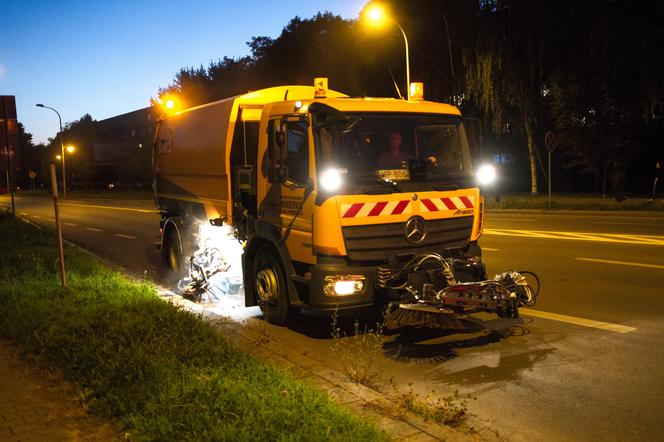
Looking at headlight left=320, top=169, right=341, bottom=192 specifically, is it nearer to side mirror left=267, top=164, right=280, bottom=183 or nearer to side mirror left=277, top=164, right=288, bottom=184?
side mirror left=277, top=164, right=288, bottom=184

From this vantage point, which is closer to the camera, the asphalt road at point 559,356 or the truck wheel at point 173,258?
the asphalt road at point 559,356

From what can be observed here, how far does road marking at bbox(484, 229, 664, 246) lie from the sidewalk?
11.9 meters

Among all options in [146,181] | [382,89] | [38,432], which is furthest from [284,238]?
[146,181]

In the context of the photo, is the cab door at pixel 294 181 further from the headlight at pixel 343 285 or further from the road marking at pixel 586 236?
the road marking at pixel 586 236

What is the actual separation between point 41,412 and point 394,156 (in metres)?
4.16

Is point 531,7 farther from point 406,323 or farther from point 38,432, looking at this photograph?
point 38,432

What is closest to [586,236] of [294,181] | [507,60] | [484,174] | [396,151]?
[484,174]

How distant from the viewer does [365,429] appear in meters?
3.88

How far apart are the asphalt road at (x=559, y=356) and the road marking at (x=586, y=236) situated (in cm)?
240

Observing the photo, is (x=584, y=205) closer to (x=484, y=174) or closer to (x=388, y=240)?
(x=484, y=174)

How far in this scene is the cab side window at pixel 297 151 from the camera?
6.69 meters

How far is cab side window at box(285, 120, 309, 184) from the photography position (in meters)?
6.69

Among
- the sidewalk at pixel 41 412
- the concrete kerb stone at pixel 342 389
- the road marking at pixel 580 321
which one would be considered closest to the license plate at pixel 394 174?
the concrete kerb stone at pixel 342 389

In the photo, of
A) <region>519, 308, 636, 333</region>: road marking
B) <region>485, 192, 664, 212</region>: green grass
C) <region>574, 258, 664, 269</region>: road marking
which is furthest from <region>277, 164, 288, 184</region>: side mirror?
<region>485, 192, 664, 212</region>: green grass
